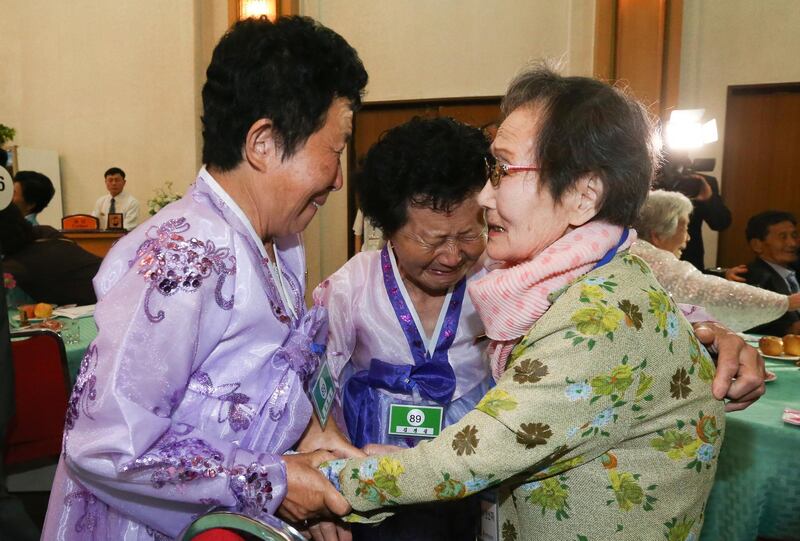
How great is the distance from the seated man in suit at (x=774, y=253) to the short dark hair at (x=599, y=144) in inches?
133

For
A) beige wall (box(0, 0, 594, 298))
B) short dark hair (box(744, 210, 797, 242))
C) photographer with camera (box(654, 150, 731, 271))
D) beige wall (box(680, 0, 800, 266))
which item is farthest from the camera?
beige wall (box(0, 0, 594, 298))

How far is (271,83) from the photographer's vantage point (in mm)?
1080

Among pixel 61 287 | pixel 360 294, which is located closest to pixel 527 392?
pixel 360 294

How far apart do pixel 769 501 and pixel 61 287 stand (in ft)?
11.2

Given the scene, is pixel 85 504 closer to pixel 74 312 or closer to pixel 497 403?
pixel 497 403

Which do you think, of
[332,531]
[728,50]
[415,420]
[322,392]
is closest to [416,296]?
[415,420]

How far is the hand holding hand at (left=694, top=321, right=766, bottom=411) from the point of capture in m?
1.09

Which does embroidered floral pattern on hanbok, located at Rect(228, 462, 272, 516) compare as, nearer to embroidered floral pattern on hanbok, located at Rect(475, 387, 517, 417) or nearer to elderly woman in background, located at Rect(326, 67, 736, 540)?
elderly woman in background, located at Rect(326, 67, 736, 540)

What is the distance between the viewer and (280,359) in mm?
1096

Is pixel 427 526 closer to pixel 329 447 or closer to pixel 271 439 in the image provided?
pixel 329 447

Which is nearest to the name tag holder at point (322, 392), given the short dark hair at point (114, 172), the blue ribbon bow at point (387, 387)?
the blue ribbon bow at point (387, 387)

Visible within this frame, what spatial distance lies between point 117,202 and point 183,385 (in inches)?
315

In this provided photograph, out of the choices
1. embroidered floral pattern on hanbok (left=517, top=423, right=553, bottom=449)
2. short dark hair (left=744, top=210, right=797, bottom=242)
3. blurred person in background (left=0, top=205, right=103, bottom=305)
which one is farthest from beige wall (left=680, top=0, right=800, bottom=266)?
embroidered floral pattern on hanbok (left=517, top=423, right=553, bottom=449)

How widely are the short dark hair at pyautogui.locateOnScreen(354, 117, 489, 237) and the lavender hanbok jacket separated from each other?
0.66 m
